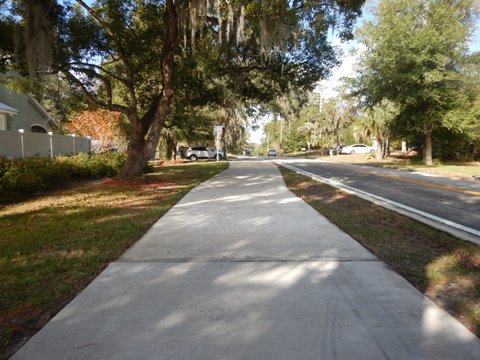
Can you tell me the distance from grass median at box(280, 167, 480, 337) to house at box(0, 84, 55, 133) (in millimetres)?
19883

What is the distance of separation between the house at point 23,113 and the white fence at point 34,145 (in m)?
4.63

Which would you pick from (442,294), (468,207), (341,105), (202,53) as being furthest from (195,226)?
(341,105)

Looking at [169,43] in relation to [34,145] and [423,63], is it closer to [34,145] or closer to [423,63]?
[34,145]

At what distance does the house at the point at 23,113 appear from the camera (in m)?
21.9

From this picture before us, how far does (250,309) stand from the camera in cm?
329

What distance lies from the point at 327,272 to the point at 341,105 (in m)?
50.7

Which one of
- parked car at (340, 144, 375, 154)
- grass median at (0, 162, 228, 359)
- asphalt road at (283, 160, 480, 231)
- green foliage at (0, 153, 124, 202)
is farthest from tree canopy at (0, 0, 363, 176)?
parked car at (340, 144, 375, 154)

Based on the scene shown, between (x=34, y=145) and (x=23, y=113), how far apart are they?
11.2 m

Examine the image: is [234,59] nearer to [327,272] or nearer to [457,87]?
[327,272]

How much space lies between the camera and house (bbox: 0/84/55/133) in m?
21.9

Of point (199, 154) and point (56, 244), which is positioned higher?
point (199, 154)

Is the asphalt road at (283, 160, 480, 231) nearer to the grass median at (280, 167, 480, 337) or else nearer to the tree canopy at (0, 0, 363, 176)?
the grass median at (280, 167, 480, 337)

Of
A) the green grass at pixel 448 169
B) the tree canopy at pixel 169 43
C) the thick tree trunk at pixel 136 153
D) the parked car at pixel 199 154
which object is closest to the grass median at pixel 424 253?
the tree canopy at pixel 169 43

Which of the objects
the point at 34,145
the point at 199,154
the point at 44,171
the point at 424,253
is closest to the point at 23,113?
the point at 34,145
